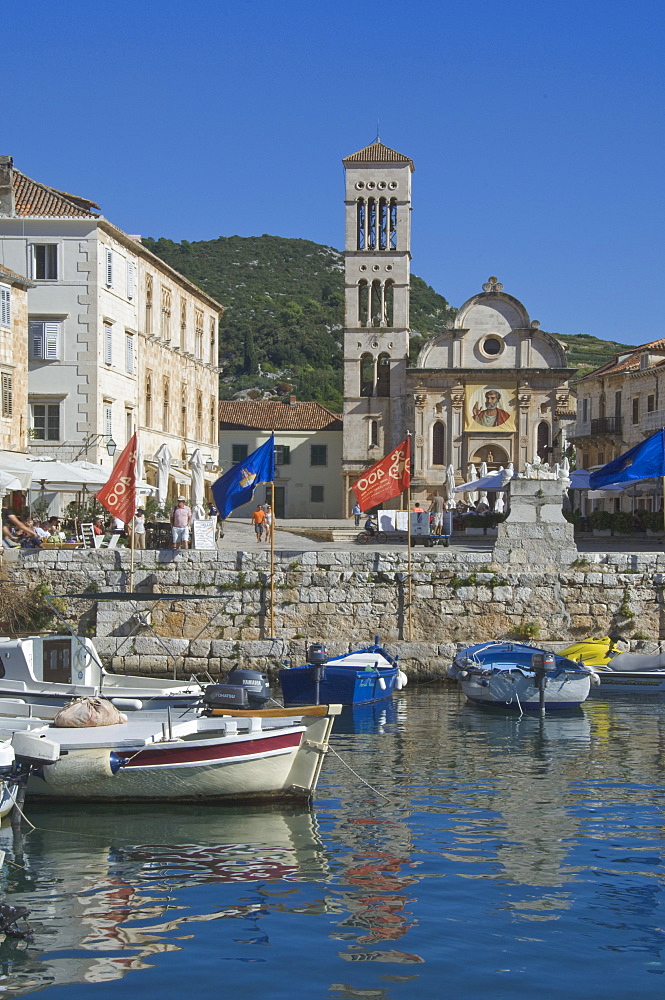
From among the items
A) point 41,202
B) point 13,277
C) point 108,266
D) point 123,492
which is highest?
point 41,202

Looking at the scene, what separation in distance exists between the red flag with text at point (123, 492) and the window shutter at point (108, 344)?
16.2 meters

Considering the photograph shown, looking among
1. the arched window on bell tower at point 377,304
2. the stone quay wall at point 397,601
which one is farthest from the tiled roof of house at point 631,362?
the stone quay wall at point 397,601

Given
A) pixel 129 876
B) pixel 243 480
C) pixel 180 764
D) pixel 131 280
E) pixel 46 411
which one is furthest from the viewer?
pixel 131 280

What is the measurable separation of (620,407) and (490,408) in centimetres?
771

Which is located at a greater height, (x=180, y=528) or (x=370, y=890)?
(x=180, y=528)

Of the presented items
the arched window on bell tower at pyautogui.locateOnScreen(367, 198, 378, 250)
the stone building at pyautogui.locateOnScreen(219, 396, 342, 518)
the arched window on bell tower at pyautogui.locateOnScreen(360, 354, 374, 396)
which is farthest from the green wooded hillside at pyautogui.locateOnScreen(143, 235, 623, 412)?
the arched window on bell tower at pyautogui.locateOnScreen(367, 198, 378, 250)

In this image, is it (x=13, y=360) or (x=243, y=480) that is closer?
(x=243, y=480)

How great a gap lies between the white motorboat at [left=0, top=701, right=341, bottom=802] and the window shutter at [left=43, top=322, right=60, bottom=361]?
26819 mm

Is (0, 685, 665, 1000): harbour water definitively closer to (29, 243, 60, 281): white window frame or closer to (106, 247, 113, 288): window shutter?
(29, 243, 60, 281): white window frame

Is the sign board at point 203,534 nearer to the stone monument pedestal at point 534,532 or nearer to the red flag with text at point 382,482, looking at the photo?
the red flag with text at point 382,482

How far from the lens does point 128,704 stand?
16.9m

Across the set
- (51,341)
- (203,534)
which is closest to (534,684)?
(203,534)

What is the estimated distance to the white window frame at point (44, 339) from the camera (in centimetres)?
3941

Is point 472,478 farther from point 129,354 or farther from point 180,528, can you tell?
point 180,528
